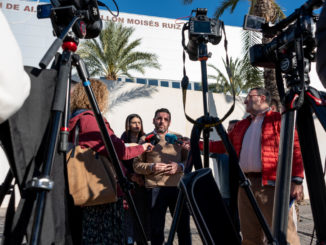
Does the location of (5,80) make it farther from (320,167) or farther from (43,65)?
(320,167)

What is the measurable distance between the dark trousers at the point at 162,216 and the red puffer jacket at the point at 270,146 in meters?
0.72

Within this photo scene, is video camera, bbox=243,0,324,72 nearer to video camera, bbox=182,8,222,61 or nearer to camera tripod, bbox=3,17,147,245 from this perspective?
video camera, bbox=182,8,222,61

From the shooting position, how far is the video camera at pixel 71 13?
4.70 feet

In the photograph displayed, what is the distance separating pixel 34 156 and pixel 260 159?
2.10 metres

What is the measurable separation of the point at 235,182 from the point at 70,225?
0.83 meters

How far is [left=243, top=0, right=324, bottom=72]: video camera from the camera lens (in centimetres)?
136

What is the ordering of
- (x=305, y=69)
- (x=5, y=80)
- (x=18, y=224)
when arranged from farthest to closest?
1. (x=305, y=69)
2. (x=18, y=224)
3. (x=5, y=80)

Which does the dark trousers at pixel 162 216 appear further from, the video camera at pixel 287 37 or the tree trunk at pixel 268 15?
the tree trunk at pixel 268 15

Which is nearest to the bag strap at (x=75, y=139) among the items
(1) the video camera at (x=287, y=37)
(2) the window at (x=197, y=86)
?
(1) the video camera at (x=287, y=37)

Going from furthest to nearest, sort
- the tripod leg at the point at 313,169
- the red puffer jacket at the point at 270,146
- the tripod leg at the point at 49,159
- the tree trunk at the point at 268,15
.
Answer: the tree trunk at the point at 268,15
the red puffer jacket at the point at 270,146
the tripod leg at the point at 313,169
the tripod leg at the point at 49,159

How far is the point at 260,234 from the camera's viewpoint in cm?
266

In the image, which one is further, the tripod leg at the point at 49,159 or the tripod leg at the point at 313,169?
the tripod leg at the point at 313,169

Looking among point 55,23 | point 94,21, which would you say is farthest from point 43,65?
point 94,21

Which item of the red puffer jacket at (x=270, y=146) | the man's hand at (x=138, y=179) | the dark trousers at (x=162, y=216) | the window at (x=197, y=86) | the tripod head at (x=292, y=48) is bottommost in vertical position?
the dark trousers at (x=162, y=216)
